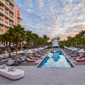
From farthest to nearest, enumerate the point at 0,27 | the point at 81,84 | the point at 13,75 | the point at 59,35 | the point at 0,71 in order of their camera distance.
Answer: the point at 59,35
the point at 0,27
the point at 0,71
the point at 13,75
the point at 81,84

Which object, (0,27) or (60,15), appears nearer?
(60,15)

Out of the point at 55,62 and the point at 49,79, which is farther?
the point at 55,62

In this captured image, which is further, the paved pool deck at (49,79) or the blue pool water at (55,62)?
the blue pool water at (55,62)

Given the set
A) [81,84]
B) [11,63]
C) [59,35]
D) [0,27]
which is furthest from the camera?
[59,35]

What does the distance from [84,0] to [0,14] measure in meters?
39.9

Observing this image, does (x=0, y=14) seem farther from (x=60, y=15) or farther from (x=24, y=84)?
(x=24, y=84)

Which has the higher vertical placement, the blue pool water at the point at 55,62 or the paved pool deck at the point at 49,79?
the paved pool deck at the point at 49,79

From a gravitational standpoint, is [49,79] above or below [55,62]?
above

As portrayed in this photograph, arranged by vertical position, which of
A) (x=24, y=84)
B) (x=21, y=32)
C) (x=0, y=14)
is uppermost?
(x=0, y=14)

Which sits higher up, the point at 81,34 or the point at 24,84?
the point at 81,34

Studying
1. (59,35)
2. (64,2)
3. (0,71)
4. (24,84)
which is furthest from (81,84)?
(59,35)

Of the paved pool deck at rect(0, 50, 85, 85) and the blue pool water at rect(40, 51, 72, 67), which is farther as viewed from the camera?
the blue pool water at rect(40, 51, 72, 67)

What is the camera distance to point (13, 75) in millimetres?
7023

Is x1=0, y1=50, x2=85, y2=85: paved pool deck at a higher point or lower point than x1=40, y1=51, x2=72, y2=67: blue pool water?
higher
